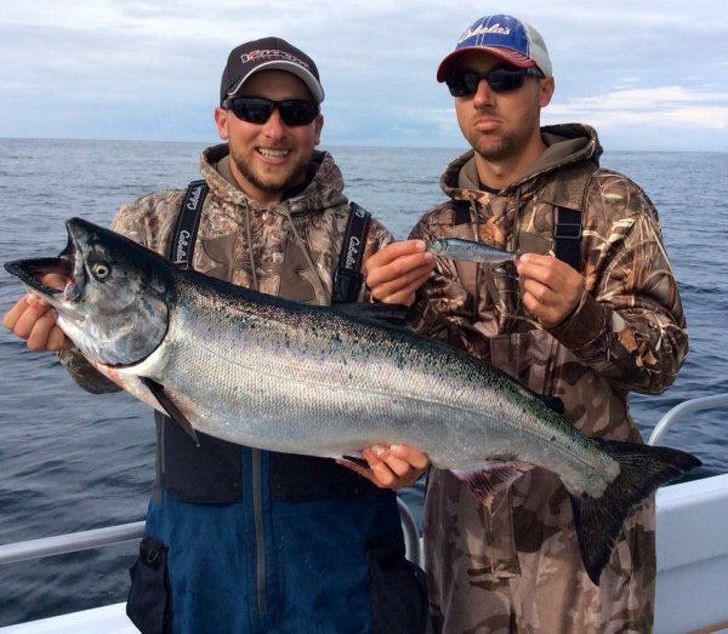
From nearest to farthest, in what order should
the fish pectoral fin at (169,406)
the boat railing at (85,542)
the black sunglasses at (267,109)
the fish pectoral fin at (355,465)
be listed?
the fish pectoral fin at (169,406), the fish pectoral fin at (355,465), the boat railing at (85,542), the black sunglasses at (267,109)

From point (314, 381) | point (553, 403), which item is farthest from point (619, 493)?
point (314, 381)

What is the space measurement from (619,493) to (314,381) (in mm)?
1524

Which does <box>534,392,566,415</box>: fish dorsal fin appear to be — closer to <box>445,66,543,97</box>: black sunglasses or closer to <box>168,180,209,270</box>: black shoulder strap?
<box>445,66,543,97</box>: black sunglasses

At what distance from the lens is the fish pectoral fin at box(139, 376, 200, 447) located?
3.18m

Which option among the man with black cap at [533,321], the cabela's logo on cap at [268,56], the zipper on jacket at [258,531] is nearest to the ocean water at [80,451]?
the zipper on jacket at [258,531]

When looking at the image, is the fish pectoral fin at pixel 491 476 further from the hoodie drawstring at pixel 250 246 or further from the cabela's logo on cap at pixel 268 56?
the cabela's logo on cap at pixel 268 56

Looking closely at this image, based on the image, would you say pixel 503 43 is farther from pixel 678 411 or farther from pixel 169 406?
pixel 678 411

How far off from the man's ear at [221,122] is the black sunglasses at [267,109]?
0.57 ft

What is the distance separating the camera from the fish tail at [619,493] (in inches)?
139

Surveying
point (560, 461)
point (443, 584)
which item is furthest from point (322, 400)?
point (443, 584)

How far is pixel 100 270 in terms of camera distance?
10.5 feet

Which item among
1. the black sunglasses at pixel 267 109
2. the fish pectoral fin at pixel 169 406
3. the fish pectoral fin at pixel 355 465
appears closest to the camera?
the fish pectoral fin at pixel 169 406

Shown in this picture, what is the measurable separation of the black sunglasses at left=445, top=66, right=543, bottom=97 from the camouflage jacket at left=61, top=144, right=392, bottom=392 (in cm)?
94

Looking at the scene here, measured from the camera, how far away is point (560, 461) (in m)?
3.53
